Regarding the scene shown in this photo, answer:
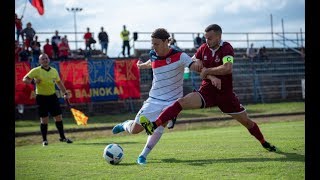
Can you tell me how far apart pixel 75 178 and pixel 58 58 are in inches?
833

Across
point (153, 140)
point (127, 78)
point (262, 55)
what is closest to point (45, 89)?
point (153, 140)

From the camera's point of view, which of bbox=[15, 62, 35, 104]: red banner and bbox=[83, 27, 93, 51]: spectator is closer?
bbox=[15, 62, 35, 104]: red banner

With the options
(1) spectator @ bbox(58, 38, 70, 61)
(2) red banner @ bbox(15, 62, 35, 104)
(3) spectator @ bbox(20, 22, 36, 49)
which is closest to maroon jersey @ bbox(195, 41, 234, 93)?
(2) red banner @ bbox(15, 62, 35, 104)

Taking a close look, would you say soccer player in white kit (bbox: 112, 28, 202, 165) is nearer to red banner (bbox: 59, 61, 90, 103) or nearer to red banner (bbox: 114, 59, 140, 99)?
red banner (bbox: 59, 61, 90, 103)

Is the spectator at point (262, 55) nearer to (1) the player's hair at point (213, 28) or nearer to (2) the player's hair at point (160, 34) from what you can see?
(1) the player's hair at point (213, 28)

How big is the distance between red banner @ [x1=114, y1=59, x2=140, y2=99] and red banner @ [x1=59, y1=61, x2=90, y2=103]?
169 cm

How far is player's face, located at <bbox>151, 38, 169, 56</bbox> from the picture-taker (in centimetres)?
871

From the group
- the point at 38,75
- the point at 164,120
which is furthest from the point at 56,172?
the point at 38,75

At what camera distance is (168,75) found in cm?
889

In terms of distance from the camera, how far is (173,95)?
8.99 meters

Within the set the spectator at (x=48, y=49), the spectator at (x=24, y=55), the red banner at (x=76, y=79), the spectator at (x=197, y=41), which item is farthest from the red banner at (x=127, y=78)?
the spectator at (x=197, y=41)

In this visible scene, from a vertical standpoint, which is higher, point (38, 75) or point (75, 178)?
point (38, 75)
